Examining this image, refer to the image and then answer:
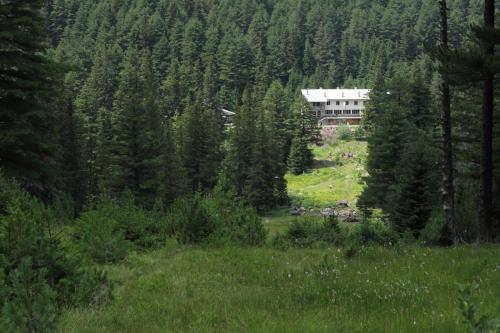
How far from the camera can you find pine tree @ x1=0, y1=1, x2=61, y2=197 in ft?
64.8

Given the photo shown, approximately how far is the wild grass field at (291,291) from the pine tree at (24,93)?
10.4 m

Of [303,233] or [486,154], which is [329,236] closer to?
[303,233]

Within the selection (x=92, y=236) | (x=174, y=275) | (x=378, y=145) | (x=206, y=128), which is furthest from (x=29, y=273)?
(x=206, y=128)

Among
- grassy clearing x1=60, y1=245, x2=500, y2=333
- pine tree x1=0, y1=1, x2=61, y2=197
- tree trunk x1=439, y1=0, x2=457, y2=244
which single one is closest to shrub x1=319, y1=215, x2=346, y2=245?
grassy clearing x1=60, y1=245, x2=500, y2=333

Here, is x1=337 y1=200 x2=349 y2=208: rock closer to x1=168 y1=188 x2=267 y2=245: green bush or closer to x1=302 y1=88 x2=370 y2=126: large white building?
x1=168 y1=188 x2=267 y2=245: green bush

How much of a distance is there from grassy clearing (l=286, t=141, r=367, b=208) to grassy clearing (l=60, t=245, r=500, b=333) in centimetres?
5972

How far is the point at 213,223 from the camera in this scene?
45.9ft

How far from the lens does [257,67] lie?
155125 mm

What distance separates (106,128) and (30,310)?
48.5 meters

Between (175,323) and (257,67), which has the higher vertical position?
(257,67)

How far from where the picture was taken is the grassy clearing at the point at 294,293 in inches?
234

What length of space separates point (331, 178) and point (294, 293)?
7885cm

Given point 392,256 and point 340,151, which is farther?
point 340,151

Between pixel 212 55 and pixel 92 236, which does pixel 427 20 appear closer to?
pixel 212 55
